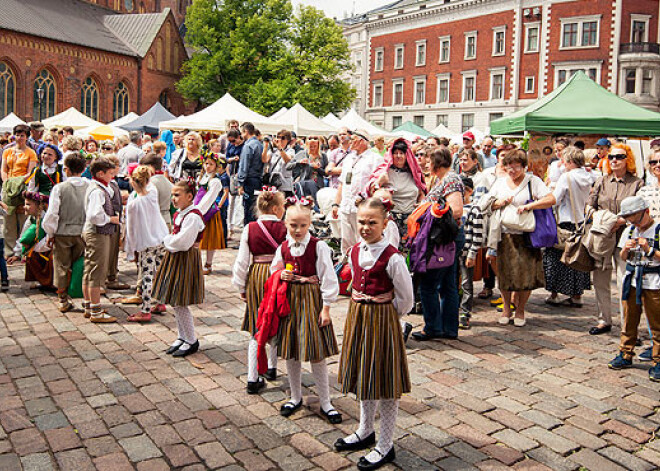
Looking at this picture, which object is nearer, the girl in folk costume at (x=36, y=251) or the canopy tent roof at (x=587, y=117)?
the girl in folk costume at (x=36, y=251)

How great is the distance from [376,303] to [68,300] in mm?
5000

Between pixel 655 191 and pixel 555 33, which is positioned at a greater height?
pixel 555 33

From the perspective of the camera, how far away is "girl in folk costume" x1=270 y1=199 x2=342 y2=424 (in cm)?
428

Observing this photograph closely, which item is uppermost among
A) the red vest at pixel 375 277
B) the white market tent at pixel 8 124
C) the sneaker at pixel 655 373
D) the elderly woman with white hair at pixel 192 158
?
the white market tent at pixel 8 124

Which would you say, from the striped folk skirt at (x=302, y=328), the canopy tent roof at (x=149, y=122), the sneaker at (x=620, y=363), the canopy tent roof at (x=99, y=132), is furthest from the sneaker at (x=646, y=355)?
the canopy tent roof at (x=149, y=122)

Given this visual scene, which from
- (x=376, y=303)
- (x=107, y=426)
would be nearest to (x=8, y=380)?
(x=107, y=426)

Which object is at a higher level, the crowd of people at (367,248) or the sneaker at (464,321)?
the crowd of people at (367,248)

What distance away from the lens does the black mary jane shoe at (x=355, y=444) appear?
156 inches

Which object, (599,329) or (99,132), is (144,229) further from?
(99,132)

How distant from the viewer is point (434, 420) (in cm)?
451

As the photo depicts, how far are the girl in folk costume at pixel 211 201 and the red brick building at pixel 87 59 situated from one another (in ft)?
99.7

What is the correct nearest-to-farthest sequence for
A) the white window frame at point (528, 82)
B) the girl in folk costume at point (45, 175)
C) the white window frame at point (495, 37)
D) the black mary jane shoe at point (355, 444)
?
the black mary jane shoe at point (355, 444) → the girl in folk costume at point (45, 175) → the white window frame at point (528, 82) → the white window frame at point (495, 37)

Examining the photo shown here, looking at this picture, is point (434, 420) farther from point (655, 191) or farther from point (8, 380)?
point (8, 380)

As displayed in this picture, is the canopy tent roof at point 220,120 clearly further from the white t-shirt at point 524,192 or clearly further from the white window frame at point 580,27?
the white window frame at point 580,27
